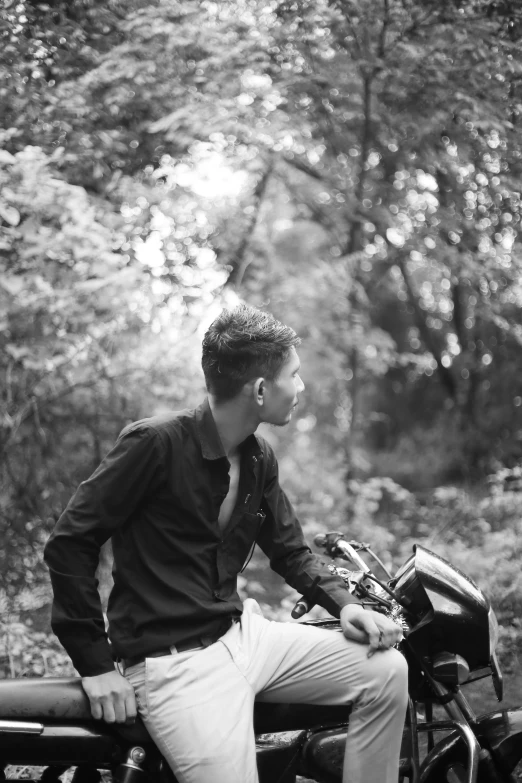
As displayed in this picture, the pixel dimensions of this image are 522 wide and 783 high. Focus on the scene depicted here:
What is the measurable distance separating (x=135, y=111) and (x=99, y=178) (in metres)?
0.51

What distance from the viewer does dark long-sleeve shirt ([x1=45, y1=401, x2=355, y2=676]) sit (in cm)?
173

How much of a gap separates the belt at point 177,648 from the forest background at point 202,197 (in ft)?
5.48

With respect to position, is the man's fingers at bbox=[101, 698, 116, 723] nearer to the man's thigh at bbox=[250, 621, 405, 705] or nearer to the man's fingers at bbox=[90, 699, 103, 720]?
the man's fingers at bbox=[90, 699, 103, 720]

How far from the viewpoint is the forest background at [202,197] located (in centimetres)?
386

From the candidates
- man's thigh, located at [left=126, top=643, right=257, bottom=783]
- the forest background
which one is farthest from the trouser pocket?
the forest background

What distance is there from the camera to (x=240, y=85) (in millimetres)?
4637

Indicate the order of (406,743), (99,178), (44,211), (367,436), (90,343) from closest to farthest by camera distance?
(406,743) → (44,211) → (90,343) → (99,178) → (367,436)

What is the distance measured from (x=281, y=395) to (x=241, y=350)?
0.17 meters

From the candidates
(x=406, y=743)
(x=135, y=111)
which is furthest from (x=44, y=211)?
(x=406, y=743)

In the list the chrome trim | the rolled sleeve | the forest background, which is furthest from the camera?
the forest background

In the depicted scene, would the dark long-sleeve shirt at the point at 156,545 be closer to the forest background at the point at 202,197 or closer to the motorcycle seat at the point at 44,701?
the motorcycle seat at the point at 44,701

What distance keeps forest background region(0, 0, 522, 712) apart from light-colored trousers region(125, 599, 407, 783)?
5.78ft

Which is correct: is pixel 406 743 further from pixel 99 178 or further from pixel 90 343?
pixel 99 178

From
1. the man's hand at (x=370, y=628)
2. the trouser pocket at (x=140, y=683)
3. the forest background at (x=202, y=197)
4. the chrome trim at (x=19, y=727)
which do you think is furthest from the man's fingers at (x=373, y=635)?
the forest background at (x=202, y=197)
